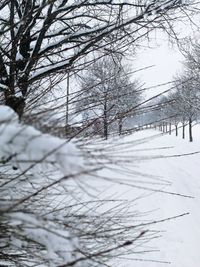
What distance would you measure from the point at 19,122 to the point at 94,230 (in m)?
1.15

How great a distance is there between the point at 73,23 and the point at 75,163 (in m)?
9.54

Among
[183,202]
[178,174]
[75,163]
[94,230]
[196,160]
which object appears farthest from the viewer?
[196,160]

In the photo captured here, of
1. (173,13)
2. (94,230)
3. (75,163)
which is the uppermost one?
(173,13)

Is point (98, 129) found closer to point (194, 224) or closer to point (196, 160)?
point (194, 224)

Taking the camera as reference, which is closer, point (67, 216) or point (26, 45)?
point (67, 216)

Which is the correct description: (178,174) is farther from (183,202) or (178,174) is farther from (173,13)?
(173,13)

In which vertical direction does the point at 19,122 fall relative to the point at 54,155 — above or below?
above

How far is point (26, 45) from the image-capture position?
890 cm

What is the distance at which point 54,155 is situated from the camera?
1.64 m

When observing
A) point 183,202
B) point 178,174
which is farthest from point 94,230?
point 178,174

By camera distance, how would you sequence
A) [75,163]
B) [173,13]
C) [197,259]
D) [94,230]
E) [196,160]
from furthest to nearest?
1. [196,160]
2. [173,13]
3. [197,259]
4. [94,230]
5. [75,163]

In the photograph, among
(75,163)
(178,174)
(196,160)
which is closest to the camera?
(75,163)

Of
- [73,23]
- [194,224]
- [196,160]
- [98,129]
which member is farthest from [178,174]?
[98,129]

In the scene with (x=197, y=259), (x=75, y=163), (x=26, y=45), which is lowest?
(x=197, y=259)
